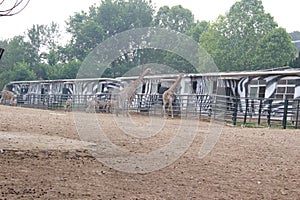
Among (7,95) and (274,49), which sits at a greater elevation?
(274,49)

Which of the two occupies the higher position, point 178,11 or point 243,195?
point 178,11

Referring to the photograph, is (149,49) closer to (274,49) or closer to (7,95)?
(274,49)

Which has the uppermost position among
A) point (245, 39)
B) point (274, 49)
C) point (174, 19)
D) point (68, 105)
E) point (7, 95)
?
point (174, 19)

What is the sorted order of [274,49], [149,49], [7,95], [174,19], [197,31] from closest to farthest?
[7,95] → [274,49] → [149,49] → [197,31] → [174,19]

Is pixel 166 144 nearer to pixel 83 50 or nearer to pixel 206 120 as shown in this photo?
pixel 206 120

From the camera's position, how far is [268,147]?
721cm

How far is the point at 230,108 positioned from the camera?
1523 centimetres

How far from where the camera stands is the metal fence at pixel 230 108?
44.6 feet

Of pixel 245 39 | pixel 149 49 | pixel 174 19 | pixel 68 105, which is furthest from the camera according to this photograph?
pixel 174 19

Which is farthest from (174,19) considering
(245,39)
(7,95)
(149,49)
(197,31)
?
(7,95)

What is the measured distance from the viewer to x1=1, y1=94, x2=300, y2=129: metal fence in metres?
13.6

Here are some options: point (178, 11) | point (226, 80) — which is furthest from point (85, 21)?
point (226, 80)

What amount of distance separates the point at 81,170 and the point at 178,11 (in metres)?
40.7

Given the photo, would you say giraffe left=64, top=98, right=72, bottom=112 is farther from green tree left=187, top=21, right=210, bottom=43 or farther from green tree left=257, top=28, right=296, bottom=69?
green tree left=187, top=21, right=210, bottom=43
